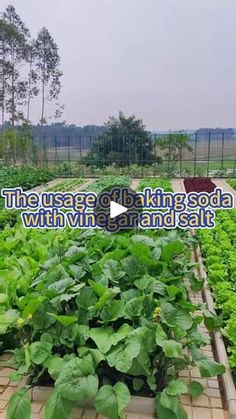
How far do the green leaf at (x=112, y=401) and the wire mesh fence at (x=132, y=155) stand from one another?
10331mm

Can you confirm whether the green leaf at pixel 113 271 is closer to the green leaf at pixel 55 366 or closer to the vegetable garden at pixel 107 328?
the vegetable garden at pixel 107 328

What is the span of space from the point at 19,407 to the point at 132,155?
444 inches

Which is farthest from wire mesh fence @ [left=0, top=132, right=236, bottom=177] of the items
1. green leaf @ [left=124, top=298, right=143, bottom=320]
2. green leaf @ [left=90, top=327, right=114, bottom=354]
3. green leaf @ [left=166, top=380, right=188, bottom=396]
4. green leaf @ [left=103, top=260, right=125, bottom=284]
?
green leaf @ [left=166, top=380, right=188, bottom=396]

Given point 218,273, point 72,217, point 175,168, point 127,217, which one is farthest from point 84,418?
point 175,168

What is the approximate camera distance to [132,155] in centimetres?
1255

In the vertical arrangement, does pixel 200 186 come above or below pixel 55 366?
above

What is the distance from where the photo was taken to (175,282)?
2443mm

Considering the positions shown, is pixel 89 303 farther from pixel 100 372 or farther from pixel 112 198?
pixel 112 198

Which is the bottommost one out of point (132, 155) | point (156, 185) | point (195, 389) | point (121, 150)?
point (195, 389)

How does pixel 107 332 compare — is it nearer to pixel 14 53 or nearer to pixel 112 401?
pixel 112 401

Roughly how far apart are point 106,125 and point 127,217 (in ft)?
40.7

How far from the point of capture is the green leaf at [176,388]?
166 cm

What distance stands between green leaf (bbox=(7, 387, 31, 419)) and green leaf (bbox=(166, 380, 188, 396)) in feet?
1.95

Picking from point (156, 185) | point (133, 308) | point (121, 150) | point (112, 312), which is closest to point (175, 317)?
point (133, 308)
